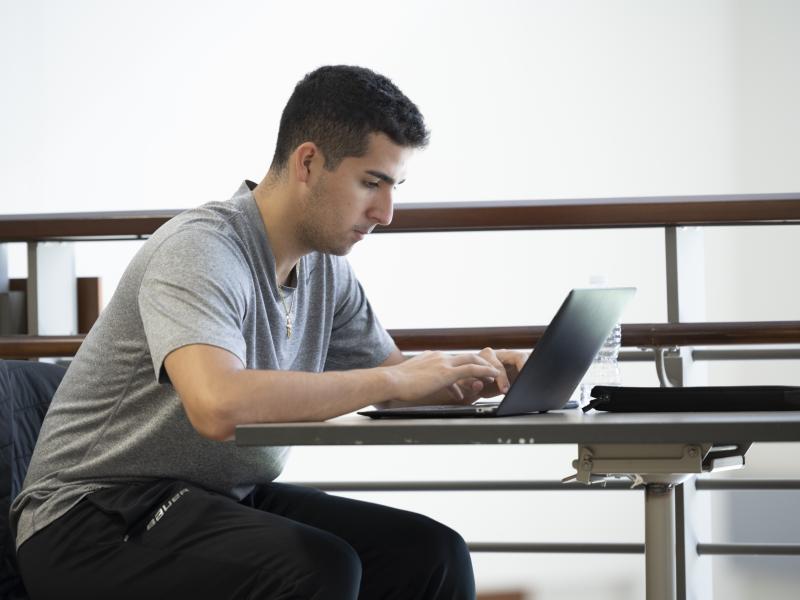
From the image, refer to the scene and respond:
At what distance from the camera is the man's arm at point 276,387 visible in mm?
1147

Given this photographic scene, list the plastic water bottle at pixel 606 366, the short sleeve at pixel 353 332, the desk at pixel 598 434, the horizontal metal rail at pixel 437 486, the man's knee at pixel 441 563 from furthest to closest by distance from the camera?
1. the horizontal metal rail at pixel 437 486
2. the plastic water bottle at pixel 606 366
3. the short sleeve at pixel 353 332
4. the man's knee at pixel 441 563
5. the desk at pixel 598 434

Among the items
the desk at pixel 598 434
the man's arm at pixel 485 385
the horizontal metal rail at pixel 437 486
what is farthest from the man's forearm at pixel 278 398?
the horizontal metal rail at pixel 437 486

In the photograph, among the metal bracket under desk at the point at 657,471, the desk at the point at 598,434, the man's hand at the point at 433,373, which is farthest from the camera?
the man's hand at the point at 433,373

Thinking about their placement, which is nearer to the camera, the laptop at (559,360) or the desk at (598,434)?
the desk at (598,434)

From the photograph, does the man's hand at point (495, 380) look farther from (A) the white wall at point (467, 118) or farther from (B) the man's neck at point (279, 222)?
(A) the white wall at point (467, 118)

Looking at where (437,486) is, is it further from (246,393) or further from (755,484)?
(246,393)

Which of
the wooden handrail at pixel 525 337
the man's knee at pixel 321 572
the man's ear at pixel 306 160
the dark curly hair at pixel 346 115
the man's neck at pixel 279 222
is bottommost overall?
the man's knee at pixel 321 572

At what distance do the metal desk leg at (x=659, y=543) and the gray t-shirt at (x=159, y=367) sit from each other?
1.60ft

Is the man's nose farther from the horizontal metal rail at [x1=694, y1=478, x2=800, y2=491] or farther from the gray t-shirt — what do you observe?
the horizontal metal rail at [x1=694, y1=478, x2=800, y2=491]

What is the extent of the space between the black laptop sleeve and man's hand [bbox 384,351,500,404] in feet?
0.48

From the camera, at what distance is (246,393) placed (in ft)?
3.76

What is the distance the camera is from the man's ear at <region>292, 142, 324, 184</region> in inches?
59.4

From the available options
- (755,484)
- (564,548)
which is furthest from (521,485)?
(755,484)

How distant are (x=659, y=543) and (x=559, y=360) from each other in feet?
0.75
